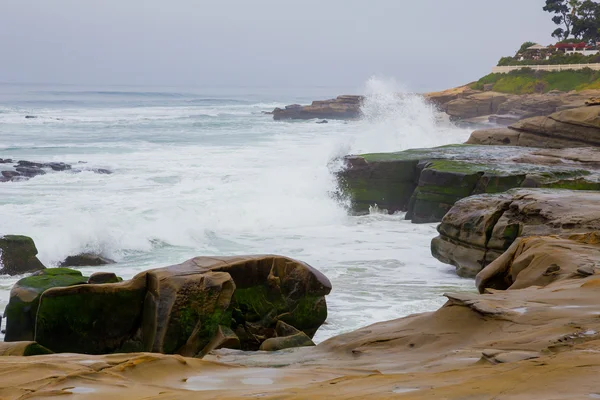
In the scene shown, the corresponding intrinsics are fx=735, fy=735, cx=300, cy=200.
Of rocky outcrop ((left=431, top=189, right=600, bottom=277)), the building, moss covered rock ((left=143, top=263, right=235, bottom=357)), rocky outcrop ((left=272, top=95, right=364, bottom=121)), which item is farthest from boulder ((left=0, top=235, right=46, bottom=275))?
the building

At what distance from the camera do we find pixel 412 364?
14.6 feet

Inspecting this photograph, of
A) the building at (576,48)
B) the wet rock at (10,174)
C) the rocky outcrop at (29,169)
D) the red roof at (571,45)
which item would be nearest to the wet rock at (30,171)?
the rocky outcrop at (29,169)

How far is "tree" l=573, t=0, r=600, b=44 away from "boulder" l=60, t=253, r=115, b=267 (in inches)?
2421

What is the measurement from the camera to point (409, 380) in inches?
143

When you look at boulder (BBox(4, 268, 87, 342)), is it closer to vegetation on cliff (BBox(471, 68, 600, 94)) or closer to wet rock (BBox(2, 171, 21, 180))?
wet rock (BBox(2, 171, 21, 180))

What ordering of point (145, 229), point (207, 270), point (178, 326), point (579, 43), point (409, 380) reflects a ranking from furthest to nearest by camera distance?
point (579, 43), point (145, 229), point (207, 270), point (178, 326), point (409, 380)

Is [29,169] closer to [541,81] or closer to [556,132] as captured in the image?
[556,132]

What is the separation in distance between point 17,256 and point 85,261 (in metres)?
1.37

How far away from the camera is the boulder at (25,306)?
7.29m

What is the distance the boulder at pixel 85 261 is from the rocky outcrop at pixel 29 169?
10.3 m

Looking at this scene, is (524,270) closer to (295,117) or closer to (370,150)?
(370,150)

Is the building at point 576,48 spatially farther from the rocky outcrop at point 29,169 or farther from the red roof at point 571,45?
the rocky outcrop at point 29,169

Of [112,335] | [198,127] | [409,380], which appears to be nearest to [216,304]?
[112,335]

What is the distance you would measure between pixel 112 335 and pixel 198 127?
1612 inches
